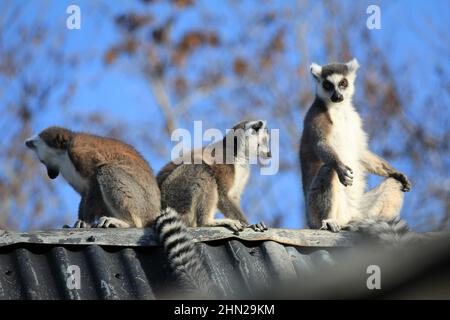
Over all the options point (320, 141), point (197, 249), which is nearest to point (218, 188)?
point (320, 141)

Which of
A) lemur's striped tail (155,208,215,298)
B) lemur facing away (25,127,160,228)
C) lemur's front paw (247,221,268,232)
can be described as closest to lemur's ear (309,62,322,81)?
lemur facing away (25,127,160,228)

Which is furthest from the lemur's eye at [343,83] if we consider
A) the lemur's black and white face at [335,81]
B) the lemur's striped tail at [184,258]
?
the lemur's striped tail at [184,258]

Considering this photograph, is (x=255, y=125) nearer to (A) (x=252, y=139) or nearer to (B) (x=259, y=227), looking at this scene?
(A) (x=252, y=139)

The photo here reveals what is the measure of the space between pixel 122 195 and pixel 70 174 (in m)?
0.96

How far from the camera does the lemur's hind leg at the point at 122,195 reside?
800 cm

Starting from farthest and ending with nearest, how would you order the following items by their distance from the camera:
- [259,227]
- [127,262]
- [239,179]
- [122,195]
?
[239,179] < [122,195] < [259,227] < [127,262]

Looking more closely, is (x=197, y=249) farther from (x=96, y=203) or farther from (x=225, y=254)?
(x=96, y=203)

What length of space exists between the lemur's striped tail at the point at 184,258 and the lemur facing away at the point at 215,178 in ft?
5.67

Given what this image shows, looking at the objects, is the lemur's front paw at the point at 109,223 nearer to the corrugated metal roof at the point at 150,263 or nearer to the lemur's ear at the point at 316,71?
the corrugated metal roof at the point at 150,263

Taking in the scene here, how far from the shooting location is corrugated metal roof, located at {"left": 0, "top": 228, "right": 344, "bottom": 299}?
5.62 meters

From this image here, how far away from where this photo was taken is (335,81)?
9539mm

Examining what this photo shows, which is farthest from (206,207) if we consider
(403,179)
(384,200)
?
(403,179)
